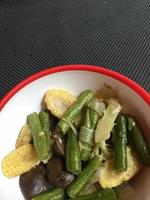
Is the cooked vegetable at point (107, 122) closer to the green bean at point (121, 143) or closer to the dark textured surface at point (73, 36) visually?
the green bean at point (121, 143)

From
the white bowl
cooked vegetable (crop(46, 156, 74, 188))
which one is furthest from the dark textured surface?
cooked vegetable (crop(46, 156, 74, 188))

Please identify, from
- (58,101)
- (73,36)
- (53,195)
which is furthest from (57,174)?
(73,36)

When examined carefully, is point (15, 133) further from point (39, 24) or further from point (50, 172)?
point (39, 24)

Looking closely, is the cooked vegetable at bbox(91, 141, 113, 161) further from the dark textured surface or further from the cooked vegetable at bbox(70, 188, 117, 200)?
the dark textured surface

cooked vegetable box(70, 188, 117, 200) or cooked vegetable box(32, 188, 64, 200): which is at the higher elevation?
cooked vegetable box(32, 188, 64, 200)

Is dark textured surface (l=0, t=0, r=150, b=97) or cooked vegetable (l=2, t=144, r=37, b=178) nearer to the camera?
cooked vegetable (l=2, t=144, r=37, b=178)

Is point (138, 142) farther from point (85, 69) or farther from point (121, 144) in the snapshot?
point (85, 69)

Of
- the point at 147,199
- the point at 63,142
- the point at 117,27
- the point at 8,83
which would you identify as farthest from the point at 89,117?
the point at 117,27
